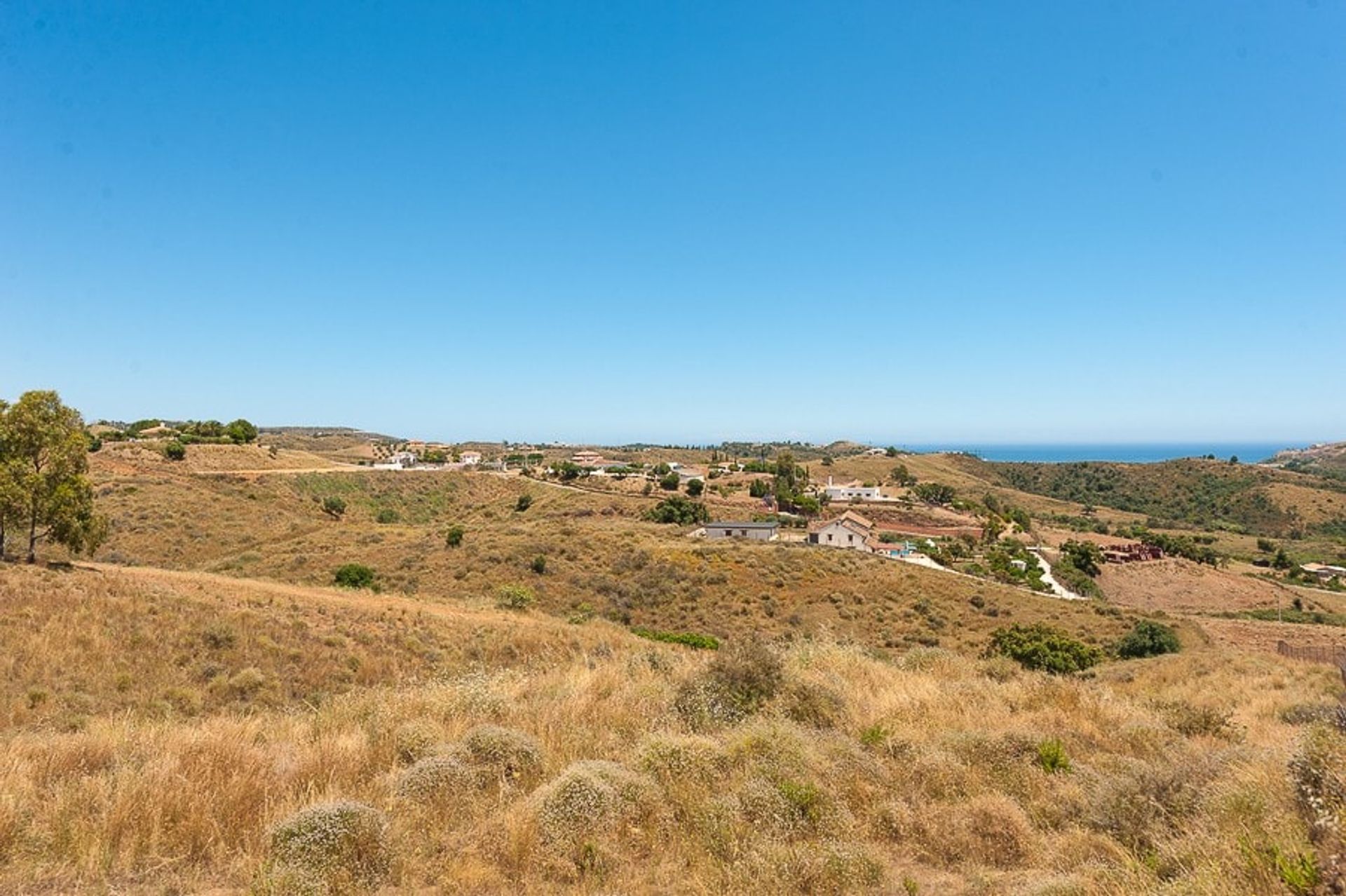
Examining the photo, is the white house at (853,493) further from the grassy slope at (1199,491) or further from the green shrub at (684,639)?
the green shrub at (684,639)

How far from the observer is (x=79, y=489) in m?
21.7

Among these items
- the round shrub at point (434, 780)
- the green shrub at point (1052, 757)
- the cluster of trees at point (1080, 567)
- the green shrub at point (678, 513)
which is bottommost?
the cluster of trees at point (1080, 567)

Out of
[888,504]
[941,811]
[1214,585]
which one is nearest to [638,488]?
[888,504]

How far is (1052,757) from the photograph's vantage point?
240 inches

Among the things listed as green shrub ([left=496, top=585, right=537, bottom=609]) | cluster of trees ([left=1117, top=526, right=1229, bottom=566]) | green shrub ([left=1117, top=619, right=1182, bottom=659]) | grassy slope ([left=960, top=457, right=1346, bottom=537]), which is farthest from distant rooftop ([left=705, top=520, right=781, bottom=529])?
grassy slope ([left=960, top=457, right=1346, bottom=537])

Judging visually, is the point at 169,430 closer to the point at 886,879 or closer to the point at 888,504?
the point at 888,504

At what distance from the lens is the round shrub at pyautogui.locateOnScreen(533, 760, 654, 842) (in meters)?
4.60

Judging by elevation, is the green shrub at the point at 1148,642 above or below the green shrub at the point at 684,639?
below

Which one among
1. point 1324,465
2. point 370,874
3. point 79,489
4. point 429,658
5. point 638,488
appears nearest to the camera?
point 370,874

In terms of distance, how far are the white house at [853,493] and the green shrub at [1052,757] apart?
82.1 metres

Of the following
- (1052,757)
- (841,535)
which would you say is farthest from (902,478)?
(1052,757)

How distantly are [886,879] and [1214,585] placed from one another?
222 feet

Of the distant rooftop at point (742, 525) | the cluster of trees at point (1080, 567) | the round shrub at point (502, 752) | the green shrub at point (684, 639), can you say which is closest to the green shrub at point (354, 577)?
Answer: the green shrub at point (684, 639)

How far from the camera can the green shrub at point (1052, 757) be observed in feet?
19.6
